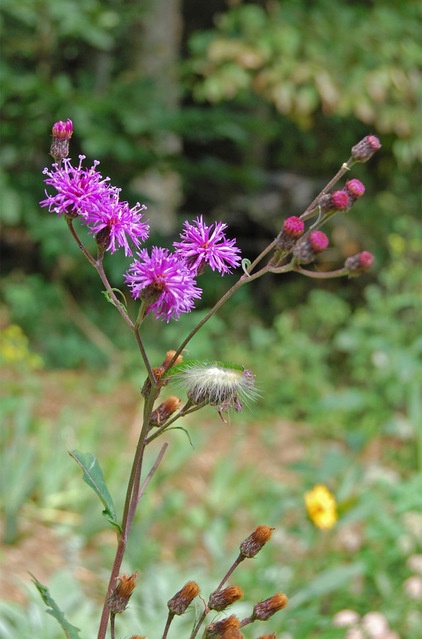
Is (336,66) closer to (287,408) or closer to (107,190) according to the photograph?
(287,408)

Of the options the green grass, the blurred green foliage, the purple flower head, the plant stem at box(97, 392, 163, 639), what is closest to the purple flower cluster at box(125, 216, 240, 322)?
the purple flower head

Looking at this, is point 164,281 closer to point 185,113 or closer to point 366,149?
point 366,149

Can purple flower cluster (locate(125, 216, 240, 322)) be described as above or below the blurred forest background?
below

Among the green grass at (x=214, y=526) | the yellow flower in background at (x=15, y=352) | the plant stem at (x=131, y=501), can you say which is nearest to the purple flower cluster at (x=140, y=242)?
the plant stem at (x=131, y=501)

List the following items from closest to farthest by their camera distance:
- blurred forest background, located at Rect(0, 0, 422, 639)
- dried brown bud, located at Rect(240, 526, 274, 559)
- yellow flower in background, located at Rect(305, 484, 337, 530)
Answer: dried brown bud, located at Rect(240, 526, 274, 559) < yellow flower in background, located at Rect(305, 484, 337, 530) < blurred forest background, located at Rect(0, 0, 422, 639)

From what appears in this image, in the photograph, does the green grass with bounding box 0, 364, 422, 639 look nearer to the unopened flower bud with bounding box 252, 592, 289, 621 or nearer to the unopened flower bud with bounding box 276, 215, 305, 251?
the unopened flower bud with bounding box 252, 592, 289, 621

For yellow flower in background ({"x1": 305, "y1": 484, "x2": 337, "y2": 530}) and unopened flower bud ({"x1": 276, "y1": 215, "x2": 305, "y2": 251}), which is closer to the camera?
unopened flower bud ({"x1": 276, "y1": 215, "x2": 305, "y2": 251})

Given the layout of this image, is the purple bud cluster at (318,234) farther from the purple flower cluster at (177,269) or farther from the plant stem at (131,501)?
the plant stem at (131,501)
